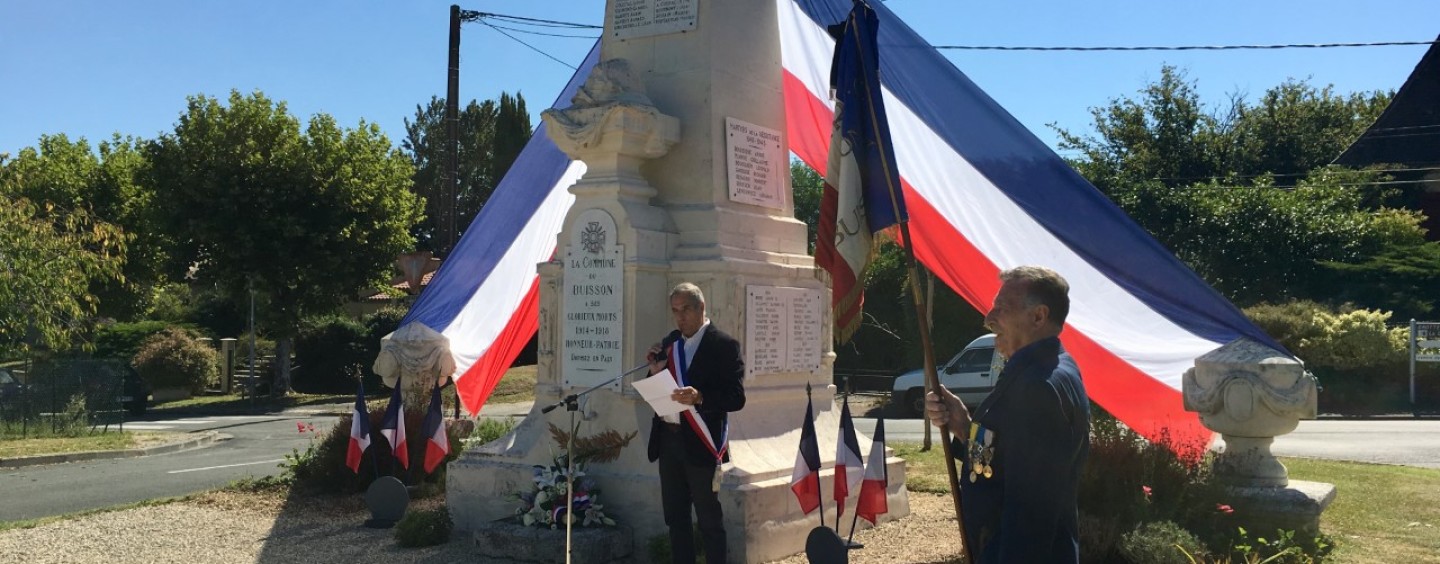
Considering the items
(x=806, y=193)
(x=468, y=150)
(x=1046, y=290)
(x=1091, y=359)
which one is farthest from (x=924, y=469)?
(x=468, y=150)

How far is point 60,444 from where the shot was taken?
52.4 ft

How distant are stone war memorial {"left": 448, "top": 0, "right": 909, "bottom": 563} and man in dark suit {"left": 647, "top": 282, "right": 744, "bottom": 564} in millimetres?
941

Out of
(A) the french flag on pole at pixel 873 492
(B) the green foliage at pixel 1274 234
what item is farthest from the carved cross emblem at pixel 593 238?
(B) the green foliage at pixel 1274 234

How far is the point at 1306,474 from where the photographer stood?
10.6 m

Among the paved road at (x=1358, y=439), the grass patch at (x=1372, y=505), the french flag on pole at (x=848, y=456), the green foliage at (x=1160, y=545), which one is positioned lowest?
the paved road at (x=1358, y=439)

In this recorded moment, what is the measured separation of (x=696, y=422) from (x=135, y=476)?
926cm

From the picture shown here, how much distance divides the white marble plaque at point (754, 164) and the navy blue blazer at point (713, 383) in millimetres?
2279

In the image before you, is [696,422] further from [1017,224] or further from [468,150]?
[468,150]

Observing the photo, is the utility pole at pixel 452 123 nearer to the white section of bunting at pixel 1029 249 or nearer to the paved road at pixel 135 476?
the paved road at pixel 135 476

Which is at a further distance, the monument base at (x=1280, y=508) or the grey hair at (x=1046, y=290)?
the monument base at (x=1280, y=508)

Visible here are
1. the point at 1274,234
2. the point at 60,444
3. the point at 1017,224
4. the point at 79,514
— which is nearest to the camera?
the point at 1017,224

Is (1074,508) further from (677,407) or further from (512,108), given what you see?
(512,108)

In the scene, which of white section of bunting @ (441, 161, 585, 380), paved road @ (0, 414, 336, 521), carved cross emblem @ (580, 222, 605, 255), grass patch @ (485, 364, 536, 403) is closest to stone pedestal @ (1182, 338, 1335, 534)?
carved cross emblem @ (580, 222, 605, 255)

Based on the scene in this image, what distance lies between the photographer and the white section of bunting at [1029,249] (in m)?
7.63
